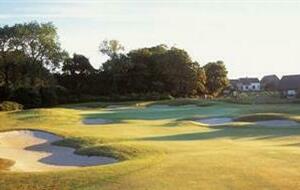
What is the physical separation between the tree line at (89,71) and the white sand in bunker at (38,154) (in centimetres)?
5365

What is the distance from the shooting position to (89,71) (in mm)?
100750

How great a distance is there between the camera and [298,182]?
17.3 m

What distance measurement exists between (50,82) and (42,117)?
45528mm

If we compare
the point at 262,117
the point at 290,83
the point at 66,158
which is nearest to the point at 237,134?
the point at 262,117

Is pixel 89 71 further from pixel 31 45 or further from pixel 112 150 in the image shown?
pixel 112 150

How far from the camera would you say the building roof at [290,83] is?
111 m

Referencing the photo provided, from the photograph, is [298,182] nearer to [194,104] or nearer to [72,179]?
[72,179]

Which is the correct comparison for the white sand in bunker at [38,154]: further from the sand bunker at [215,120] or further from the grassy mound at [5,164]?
the sand bunker at [215,120]

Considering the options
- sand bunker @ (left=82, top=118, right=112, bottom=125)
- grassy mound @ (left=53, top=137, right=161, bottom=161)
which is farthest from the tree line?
grassy mound @ (left=53, top=137, right=161, bottom=161)

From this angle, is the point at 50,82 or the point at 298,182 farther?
the point at 50,82

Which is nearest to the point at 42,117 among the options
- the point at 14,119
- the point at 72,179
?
the point at 14,119

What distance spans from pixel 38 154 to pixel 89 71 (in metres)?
73.2

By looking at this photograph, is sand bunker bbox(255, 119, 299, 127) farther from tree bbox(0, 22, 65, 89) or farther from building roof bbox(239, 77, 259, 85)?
building roof bbox(239, 77, 259, 85)

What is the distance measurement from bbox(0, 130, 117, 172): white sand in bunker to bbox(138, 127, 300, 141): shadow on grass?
514 centimetres
